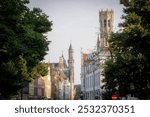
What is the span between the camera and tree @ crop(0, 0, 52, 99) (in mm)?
37406

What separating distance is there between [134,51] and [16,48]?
9.61 metres

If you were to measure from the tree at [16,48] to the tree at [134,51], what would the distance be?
7.33 meters

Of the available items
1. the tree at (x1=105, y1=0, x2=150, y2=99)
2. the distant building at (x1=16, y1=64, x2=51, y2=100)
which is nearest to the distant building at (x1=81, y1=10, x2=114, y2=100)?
the distant building at (x1=16, y1=64, x2=51, y2=100)

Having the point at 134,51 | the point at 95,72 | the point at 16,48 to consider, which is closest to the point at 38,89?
the point at 95,72

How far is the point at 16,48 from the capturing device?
37594 mm

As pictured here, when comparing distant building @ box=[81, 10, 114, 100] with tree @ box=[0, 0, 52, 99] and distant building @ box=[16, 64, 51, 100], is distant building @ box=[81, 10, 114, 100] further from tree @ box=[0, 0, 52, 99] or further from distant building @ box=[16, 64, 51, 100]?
tree @ box=[0, 0, 52, 99]

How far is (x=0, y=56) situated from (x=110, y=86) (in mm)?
10229

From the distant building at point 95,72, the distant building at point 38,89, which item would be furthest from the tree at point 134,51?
the distant building at point 95,72

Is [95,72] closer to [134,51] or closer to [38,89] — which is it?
[38,89]

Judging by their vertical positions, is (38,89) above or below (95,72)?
below

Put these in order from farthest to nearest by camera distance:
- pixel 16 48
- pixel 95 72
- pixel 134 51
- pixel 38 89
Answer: pixel 95 72, pixel 38 89, pixel 16 48, pixel 134 51

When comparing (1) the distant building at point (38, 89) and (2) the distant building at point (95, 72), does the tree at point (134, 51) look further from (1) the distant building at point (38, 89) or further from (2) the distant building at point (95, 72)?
(2) the distant building at point (95, 72)

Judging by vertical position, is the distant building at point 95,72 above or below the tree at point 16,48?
above

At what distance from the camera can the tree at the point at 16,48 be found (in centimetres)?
3741
